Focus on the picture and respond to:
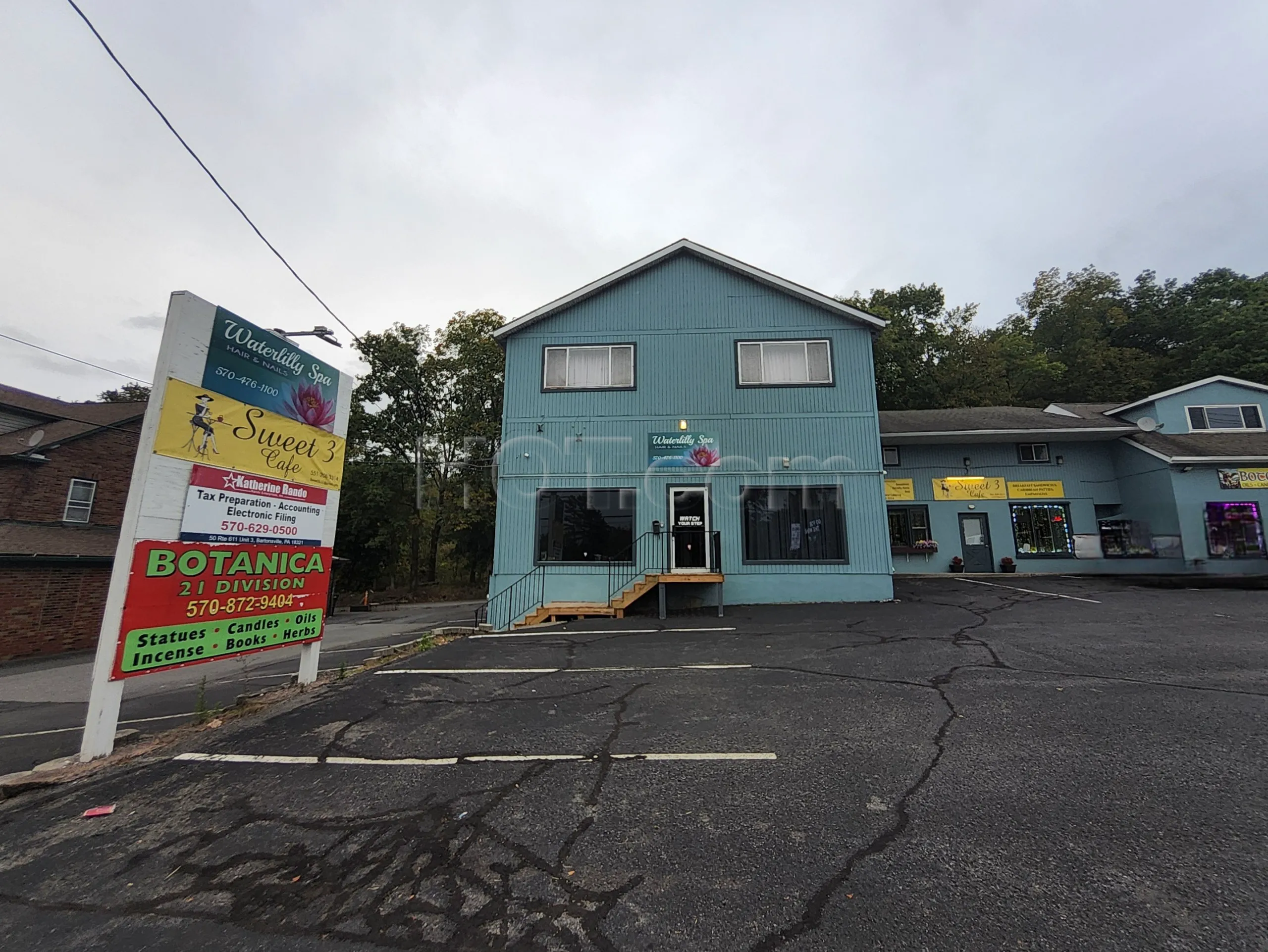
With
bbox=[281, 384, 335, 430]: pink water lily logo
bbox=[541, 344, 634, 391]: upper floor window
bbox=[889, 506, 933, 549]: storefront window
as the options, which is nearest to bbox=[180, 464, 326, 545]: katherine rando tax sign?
bbox=[281, 384, 335, 430]: pink water lily logo

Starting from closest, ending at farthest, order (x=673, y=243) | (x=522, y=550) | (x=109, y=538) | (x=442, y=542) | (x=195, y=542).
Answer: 1. (x=195, y=542)
2. (x=522, y=550)
3. (x=673, y=243)
4. (x=109, y=538)
5. (x=442, y=542)

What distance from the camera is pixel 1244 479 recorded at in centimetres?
1605

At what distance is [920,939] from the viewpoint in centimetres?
216

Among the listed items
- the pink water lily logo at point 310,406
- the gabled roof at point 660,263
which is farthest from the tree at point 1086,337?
the pink water lily logo at point 310,406

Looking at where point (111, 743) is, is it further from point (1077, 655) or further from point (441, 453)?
point (441, 453)

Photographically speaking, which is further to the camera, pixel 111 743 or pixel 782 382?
pixel 782 382

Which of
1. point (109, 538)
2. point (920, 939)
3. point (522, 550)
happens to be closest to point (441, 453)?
point (109, 538)

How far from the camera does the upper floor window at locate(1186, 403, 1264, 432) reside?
17672 mm

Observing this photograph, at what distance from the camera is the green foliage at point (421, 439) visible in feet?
95.8

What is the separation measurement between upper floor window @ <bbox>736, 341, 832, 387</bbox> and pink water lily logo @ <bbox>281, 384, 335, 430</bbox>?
9509 mm

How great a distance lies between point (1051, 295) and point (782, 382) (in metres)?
37.6

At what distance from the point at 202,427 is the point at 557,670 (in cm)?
509

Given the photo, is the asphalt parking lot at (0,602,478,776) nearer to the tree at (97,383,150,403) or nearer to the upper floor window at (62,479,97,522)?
the upper floor window at (62,479,97,522)

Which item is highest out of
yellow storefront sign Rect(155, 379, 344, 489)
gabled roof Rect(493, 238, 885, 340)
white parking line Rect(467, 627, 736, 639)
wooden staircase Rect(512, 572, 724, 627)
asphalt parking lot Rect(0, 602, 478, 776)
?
gabled roof Rect(493, 238, 885, 340)
